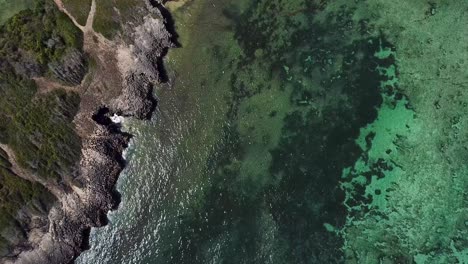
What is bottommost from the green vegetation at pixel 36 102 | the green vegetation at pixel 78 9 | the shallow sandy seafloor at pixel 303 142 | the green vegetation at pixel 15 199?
the shallow sandy seafloor at pixel 303 142

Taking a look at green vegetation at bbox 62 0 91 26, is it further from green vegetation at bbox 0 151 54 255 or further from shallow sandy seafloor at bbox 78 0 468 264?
green vegetation at bbox 0 151 54 255

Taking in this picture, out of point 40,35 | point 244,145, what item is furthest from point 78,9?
point 244,145

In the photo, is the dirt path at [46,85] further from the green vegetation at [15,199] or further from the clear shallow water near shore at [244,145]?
the clear shallow water near shore at [244,145]

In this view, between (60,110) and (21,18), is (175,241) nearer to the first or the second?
(60,110)

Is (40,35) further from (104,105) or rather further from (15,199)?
(15,199)

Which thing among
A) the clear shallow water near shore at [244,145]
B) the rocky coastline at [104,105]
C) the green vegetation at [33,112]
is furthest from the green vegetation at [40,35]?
the clear shallow water near shore at [244,145]
